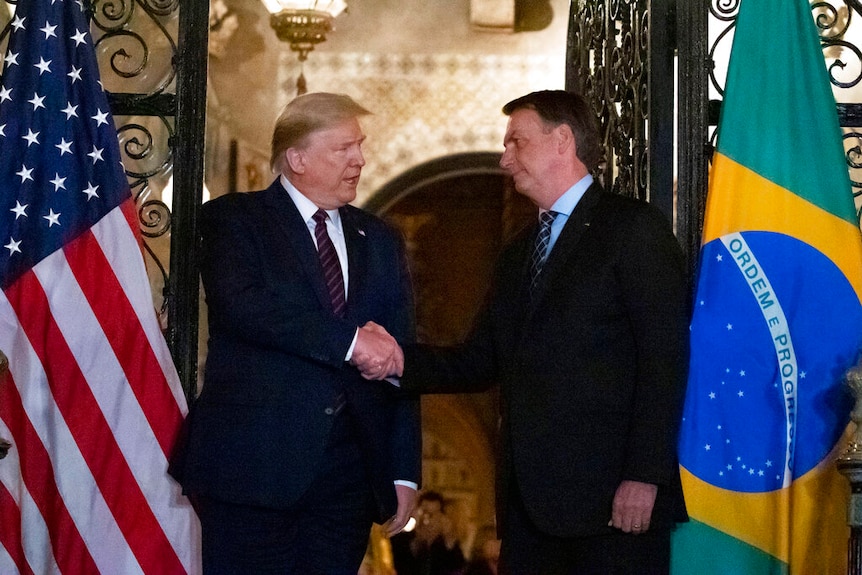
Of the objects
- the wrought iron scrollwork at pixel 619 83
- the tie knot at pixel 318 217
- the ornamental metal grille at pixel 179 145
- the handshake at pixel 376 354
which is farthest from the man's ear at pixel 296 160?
the wrought iron scrollwork at pixel 619 83

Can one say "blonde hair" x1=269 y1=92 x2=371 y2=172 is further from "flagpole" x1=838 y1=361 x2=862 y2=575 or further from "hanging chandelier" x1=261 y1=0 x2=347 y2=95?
"hanging chandelier" x1=261 y1=0 x2=347 y2=95

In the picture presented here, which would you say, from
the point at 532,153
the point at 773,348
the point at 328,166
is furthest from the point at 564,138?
the point at 773,348

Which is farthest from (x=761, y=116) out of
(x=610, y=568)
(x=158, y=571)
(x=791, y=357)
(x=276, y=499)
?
(x=158, y=571)

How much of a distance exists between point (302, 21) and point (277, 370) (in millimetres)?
5602

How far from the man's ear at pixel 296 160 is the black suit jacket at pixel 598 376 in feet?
2.29

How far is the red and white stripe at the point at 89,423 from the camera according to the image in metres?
3.28

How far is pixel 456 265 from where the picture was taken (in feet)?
28.0

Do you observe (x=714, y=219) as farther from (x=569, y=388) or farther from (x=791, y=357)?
(x=569, y=388)

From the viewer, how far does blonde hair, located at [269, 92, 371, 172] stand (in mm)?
3088

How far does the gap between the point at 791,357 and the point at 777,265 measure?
0.27 m

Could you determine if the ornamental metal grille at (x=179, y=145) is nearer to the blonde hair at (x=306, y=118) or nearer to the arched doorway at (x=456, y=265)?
the blonde hair at (x=306, y=118)

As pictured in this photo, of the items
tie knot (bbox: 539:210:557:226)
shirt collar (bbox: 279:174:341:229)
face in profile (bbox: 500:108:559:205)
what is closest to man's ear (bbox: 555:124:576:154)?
face in profile (bbox: 500:108:559:205)

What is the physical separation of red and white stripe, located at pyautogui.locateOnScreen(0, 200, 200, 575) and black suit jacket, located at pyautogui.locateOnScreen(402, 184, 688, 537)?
1.06 m

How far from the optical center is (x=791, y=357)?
3.27 m
